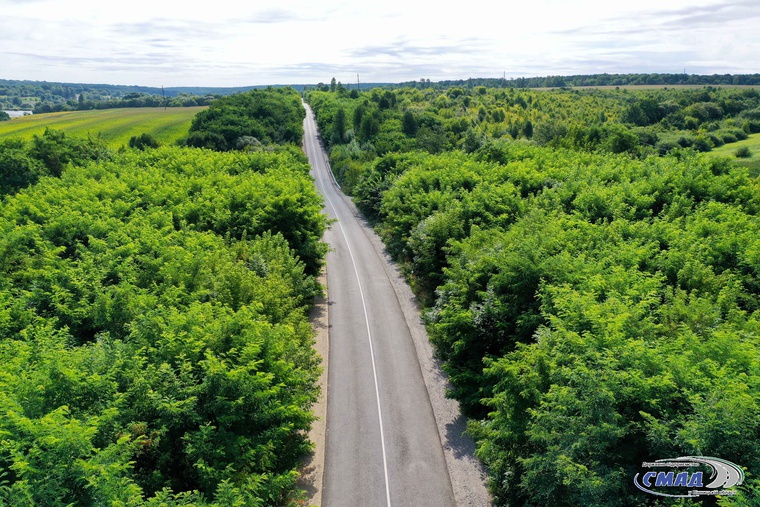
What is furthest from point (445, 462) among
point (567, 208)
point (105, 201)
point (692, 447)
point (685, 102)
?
point (685, 102)

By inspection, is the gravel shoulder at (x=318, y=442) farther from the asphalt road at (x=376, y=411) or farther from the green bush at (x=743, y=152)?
the green bush at (x=743, y=152)

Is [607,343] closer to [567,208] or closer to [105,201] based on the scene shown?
[567,208]

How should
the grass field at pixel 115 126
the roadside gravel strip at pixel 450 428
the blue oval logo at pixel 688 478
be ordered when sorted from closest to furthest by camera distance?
the blue oval logo at pixel 688 478
the roadside gravel strip at pixel 450 428
the grass field at pixel 115 126

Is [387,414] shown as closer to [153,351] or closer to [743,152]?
[153,351]

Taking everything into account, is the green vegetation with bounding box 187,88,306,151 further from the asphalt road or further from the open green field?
the open green field

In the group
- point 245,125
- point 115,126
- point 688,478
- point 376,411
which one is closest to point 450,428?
point 376,411

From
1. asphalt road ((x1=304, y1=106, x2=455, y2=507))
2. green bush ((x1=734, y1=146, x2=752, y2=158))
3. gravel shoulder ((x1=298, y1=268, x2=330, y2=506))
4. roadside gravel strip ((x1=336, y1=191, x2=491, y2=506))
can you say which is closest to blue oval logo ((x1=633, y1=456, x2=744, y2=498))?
roadside gravel strip ((x1=336, y1=191, x2=491, y2=506))

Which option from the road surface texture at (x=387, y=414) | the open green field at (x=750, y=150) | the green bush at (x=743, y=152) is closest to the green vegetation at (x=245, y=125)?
the road surface texture at (x=387, y=414)
